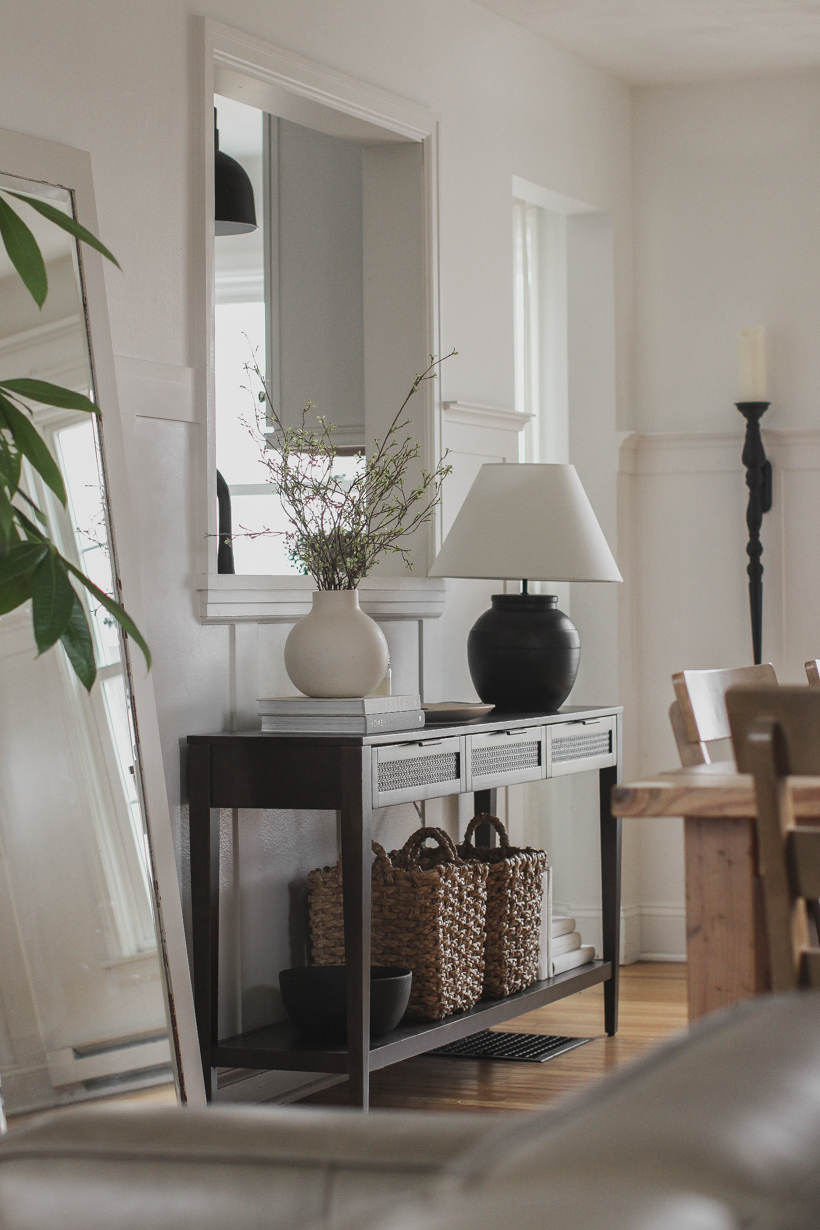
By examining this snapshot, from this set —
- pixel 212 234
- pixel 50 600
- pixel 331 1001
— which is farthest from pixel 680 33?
pixel 50 600

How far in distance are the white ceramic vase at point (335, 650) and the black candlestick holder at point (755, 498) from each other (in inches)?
82.9

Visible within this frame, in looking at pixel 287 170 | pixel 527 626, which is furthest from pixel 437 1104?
pixel 287 170

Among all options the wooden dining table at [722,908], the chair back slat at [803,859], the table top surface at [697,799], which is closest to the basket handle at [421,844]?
the wooden dining table at [722,908]

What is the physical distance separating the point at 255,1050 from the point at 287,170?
8.64ft

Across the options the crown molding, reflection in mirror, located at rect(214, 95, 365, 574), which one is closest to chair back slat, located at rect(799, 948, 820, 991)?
the crown molding

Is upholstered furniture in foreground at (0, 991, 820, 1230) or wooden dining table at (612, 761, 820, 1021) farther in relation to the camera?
wooden dining table at (612, 761, 820, 1021)

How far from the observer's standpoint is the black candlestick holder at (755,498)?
196 inches

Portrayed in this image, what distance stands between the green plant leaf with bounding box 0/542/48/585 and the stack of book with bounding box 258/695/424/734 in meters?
1.24

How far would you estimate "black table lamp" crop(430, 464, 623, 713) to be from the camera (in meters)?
3.74

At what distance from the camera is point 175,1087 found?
2816 mm

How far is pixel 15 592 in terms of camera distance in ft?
6.21

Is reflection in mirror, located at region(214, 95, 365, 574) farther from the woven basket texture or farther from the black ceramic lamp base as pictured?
the woven basket texture

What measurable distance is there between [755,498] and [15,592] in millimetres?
3532

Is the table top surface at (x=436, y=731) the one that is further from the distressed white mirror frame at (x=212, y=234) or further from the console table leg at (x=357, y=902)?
the distressed white mirror frame at (x=212, y=234)
